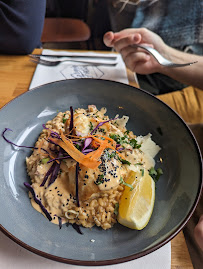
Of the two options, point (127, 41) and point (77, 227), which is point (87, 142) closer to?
point (77, 227)

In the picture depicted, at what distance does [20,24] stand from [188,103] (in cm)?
161

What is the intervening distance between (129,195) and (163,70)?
133 centimetres

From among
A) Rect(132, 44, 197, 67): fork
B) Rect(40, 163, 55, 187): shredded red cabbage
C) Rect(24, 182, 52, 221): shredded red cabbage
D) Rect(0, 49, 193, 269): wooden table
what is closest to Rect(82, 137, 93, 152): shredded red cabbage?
Rect(40, 163, 55, 187): shredded red cabbage

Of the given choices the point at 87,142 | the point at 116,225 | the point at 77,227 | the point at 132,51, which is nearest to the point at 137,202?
the point at 116,225

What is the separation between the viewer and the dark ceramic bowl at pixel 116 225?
105cm

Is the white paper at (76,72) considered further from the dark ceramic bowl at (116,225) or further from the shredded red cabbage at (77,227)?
the shredded red cabbage at (77,227)

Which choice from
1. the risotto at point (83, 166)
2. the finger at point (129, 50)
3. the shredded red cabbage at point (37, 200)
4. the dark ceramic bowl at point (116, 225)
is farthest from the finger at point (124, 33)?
the shredded red cabbage at point (37, 200)

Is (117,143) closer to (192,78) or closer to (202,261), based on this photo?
(202,261)

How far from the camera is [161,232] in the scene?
111 centimetres

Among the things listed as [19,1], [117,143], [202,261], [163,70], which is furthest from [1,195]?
[163,70]

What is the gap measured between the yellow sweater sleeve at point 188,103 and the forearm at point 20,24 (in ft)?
4.11

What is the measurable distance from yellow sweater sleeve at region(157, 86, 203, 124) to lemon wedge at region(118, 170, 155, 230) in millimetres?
1017

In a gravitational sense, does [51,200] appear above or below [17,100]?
below

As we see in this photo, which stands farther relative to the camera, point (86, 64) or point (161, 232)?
point (86, 64)
